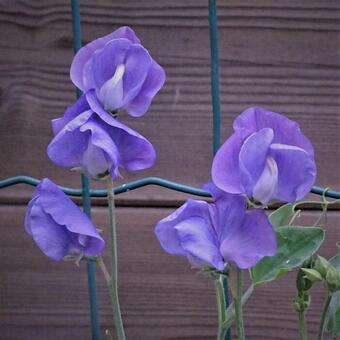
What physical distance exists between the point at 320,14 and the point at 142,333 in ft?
1.56

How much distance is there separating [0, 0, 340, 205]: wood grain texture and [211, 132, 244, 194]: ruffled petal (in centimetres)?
47

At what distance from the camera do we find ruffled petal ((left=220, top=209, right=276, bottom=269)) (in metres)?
0.51

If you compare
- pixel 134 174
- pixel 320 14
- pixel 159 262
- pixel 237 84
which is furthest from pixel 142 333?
pixel 320 14

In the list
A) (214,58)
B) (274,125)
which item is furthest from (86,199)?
(274,125)

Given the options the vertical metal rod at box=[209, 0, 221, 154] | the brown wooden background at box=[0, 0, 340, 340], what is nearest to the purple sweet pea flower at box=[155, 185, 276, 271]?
the vertical metal rod at box=[209, 0, 221, 154]

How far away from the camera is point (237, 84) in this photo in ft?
3.27

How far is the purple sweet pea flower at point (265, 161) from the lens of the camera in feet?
1.69

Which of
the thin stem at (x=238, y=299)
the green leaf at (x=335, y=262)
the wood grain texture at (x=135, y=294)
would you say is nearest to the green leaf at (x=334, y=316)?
the green leaf at (x=335, y=262)

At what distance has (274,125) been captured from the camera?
21.1 inches

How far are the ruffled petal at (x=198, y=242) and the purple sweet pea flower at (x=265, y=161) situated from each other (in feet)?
0.10

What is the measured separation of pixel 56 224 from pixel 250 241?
0.45 feet

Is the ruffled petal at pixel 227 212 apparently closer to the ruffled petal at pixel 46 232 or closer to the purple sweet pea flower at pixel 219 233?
the purple sweet pea flower at pixel 219 233

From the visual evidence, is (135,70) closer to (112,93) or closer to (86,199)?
(112,93)

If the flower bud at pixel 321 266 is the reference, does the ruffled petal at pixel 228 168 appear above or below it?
above
